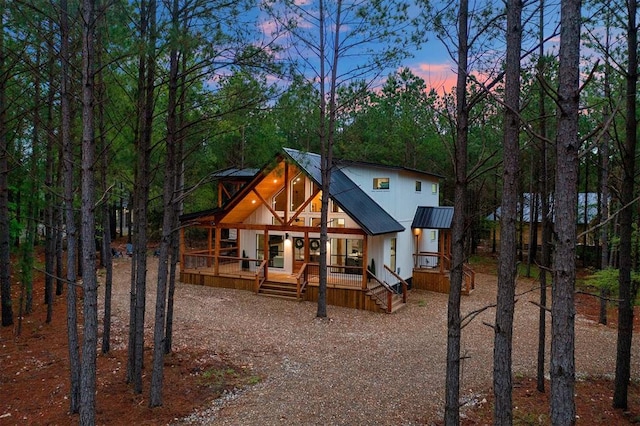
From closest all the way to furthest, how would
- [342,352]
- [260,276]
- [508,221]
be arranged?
[508,221] < [342,352] < [260,276]

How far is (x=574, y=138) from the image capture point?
320 centimetres

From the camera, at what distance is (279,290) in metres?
15.6

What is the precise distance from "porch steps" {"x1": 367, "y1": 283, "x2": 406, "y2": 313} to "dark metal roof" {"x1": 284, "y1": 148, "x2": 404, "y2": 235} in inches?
80.7

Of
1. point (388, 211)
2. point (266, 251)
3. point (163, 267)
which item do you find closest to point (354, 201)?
point (388, 211)

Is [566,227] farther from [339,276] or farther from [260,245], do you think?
[260,245]

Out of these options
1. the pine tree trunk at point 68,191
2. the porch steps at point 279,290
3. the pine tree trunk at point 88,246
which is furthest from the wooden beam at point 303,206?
the pine tree trunk at point 88,246

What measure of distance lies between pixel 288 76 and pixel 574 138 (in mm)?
4840

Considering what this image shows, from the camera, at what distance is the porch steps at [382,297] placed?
46.0 ft

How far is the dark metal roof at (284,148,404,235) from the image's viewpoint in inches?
567

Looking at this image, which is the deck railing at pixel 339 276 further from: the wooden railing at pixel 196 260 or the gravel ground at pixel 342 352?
the wooden railing at pixel 196 260

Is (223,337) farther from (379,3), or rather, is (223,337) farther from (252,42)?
(379,3)

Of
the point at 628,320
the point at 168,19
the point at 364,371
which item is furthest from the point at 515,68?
the point at 364,371

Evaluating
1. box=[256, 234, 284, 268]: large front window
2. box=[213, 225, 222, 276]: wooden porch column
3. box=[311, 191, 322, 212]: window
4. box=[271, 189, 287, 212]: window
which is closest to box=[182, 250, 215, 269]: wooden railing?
box=[213, 225, 222, 276]: wooden porch column

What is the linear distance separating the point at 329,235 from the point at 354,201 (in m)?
1.79
